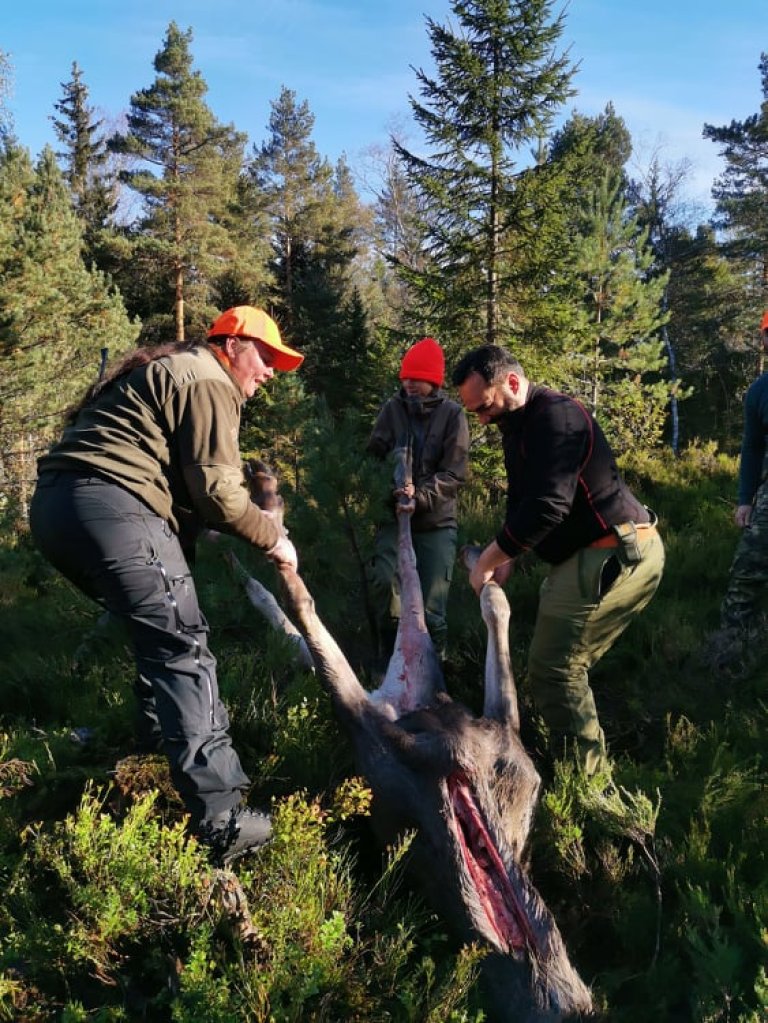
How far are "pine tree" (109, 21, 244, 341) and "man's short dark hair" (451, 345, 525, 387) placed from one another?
18.2 meters

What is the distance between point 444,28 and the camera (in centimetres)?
1083

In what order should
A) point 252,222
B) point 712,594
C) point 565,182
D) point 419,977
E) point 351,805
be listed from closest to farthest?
point 419,977
point 351,805
point 712,594
point 565,182
point 252,222

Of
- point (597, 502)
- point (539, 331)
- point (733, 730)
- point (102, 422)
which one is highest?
point (539, 331)

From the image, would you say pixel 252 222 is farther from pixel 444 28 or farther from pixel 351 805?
pixel 351 805

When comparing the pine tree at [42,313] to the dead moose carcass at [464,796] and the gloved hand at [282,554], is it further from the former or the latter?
the dead moose carcass at [464,796]

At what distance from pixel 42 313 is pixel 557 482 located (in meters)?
12.7

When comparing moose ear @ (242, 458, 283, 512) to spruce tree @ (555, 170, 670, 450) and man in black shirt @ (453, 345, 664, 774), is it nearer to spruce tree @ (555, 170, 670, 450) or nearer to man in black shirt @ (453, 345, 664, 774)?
man in black shirt @ (453, 345, 664, 774)

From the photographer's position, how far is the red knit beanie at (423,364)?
452 cm

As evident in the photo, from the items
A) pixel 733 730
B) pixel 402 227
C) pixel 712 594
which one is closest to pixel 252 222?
pixel 402 227

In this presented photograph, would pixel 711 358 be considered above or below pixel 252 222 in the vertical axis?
below

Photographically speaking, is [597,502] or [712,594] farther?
[712,594]

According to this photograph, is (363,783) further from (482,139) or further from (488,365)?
(482,139)

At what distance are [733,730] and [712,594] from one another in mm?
1961

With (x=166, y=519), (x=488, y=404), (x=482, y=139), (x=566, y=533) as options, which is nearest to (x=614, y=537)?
(x=566, y=533)
